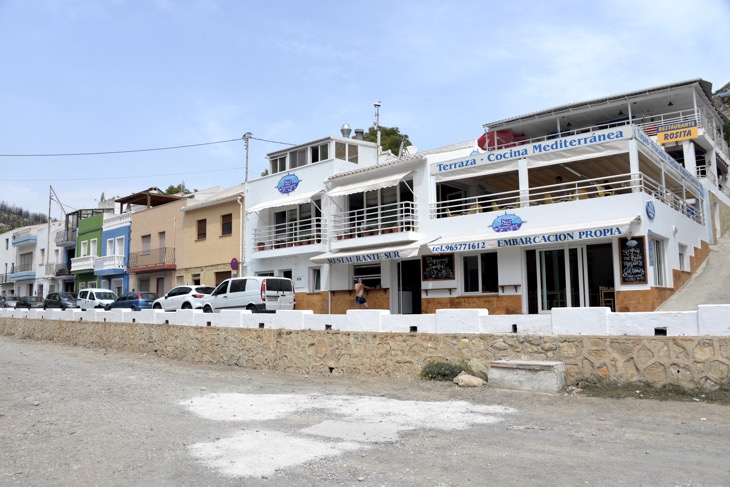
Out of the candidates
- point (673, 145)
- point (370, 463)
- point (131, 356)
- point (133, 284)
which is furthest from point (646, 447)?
point (133, 284)

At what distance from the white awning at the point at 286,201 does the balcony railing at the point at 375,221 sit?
5.13ft

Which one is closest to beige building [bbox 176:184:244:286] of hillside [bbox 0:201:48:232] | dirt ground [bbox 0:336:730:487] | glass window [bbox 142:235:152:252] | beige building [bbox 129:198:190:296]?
beige building [bbox 129:198:190:296]

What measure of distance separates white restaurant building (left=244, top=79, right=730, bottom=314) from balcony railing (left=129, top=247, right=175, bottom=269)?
299 inches

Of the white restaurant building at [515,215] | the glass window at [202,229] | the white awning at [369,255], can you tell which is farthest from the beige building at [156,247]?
the white awning at [369,255]

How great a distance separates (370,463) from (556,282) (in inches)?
521

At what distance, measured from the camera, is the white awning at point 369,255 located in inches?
829

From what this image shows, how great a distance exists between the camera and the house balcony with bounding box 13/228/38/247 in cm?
5375

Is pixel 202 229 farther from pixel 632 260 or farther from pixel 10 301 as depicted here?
pixel 632 260

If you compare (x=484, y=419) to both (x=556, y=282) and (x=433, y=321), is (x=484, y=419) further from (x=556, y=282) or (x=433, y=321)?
(x=556, y=282)

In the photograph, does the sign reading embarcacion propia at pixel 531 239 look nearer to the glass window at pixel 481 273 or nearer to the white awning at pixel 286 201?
the glass window at pixel 481 273

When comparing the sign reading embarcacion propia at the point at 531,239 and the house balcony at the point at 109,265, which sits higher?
the house balcony at the point at 109,265

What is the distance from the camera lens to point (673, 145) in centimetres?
2869

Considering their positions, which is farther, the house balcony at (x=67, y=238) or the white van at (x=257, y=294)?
the house balcony at (x=67, y=238)

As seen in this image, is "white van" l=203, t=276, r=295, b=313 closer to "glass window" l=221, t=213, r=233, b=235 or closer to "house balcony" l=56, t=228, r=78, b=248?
"glass window" l=221, t=213, r=233, b=235
